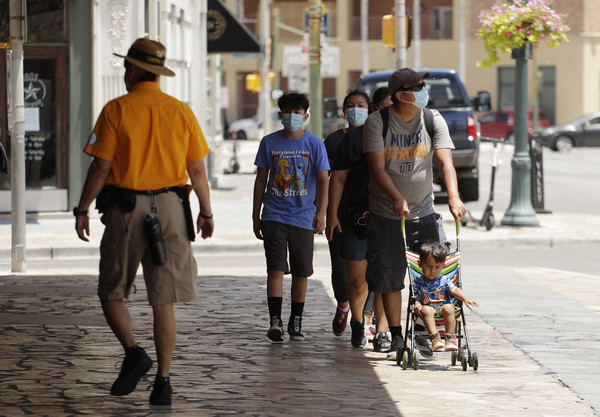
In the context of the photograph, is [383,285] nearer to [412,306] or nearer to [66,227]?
[412,306]

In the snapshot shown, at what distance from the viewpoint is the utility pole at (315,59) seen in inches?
793

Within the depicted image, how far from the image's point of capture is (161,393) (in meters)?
6.89

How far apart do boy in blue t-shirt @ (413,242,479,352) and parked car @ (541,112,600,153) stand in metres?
42.3

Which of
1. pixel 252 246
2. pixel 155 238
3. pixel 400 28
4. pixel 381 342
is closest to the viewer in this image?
pixel 155 238

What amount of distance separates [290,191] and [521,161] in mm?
9418

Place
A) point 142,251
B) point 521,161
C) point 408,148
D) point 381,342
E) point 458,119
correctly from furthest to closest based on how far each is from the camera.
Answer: point 458,119 → point 521,161 → point 381,342 → point 408,148 → point 142,251

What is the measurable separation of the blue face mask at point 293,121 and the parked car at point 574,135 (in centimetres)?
4152

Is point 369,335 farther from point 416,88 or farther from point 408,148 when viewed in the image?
point 416,88

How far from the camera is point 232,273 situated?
13.4 meters

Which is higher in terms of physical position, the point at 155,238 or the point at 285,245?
the point at 155,238

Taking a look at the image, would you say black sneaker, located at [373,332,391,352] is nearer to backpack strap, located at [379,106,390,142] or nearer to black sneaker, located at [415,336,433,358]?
black sneaker, located at [415,336,433,358]

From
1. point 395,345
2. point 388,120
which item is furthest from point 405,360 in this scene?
point 388,120

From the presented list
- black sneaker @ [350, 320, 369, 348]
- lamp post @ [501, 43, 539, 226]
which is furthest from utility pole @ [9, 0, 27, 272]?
lamp post @ [501, 43, 539, 226]

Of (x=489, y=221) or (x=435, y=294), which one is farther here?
(x=489, y=221)
